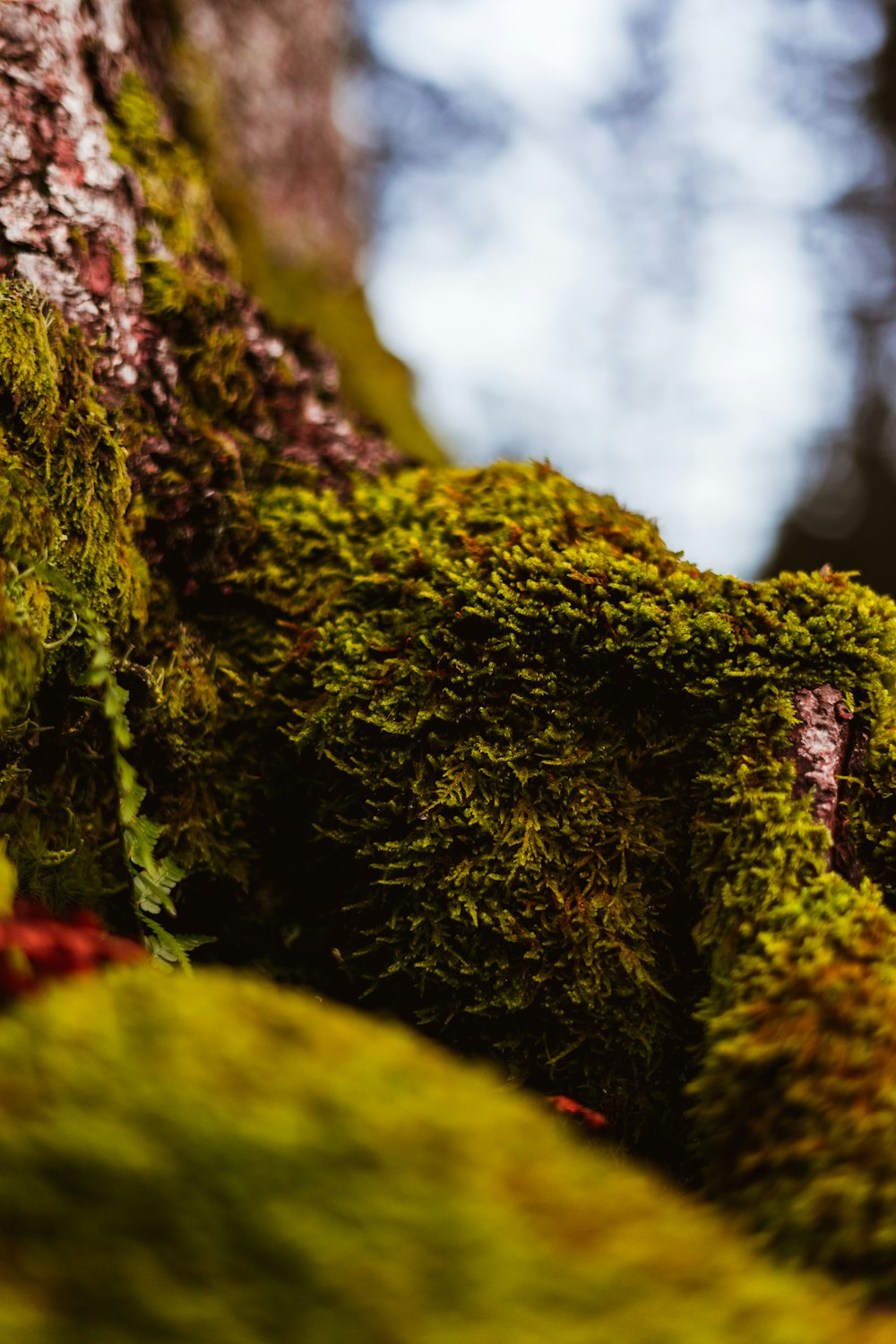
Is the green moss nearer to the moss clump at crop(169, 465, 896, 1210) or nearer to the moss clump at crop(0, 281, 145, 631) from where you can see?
the moss clump at crop(0, 281, 145, 631)

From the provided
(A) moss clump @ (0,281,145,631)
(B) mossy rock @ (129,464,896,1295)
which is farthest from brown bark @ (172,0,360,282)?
(B) mossy rock @ (129,464,896,1295)

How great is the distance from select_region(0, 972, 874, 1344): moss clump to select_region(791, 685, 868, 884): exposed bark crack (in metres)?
0.91

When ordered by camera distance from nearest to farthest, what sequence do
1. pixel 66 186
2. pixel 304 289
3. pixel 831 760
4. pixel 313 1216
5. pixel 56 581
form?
1. pixel 313 1216
2. pixel 56 581
3. pixel 831 760
4. pixel 66 186
5. pixel 304 289

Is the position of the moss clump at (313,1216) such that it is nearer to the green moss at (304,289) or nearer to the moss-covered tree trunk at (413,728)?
the moss-covered tree trunk at (413,728)

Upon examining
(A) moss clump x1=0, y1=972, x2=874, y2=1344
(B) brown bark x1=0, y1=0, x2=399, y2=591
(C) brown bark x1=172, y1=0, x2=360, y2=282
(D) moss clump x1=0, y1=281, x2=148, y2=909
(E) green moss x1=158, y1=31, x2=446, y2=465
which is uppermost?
(C) brown bark x1=172, y1=0, x2=360, y2=282

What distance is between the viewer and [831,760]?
5.72 feet

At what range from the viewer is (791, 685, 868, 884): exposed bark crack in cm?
167

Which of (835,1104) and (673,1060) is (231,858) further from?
(835,1104)

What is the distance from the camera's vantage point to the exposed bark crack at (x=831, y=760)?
1669 millimetres

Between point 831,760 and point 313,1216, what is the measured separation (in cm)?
139

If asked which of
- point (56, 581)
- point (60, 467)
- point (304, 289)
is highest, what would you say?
point (304, 289)

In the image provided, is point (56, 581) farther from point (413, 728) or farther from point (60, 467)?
point (413, 728)

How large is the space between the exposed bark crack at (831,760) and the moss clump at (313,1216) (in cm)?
91

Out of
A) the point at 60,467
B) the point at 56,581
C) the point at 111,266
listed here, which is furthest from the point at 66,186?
the point at 56,581
